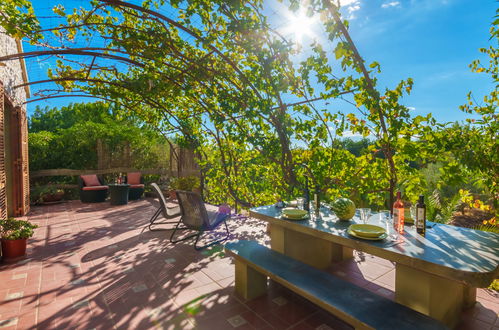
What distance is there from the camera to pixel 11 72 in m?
5.74

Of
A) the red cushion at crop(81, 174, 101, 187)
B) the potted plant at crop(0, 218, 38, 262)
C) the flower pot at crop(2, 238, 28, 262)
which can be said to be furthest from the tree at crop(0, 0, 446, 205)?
the red cushion at crop(81, 174, 101, 187)

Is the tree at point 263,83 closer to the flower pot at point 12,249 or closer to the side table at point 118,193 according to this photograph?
the flower pot at point 12,249

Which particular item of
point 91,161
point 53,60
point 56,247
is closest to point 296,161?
point 56,247

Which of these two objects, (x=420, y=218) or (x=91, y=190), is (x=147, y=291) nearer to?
(x=420, y=218)

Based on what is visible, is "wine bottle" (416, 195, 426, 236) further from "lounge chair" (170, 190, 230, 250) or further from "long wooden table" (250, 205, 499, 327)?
"lounge chair" (170, 190, 230, 250)

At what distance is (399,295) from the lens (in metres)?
2.03

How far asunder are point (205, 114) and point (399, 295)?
15.9ft

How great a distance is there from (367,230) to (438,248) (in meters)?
0.46

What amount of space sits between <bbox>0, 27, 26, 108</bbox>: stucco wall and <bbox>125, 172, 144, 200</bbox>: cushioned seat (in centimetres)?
352

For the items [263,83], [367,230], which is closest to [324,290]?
[367,230]

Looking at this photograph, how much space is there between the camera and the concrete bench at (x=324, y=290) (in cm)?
156

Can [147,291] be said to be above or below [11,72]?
below

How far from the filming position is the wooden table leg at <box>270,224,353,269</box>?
9.73 ft

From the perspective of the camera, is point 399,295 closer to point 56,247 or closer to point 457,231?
point 457,231
